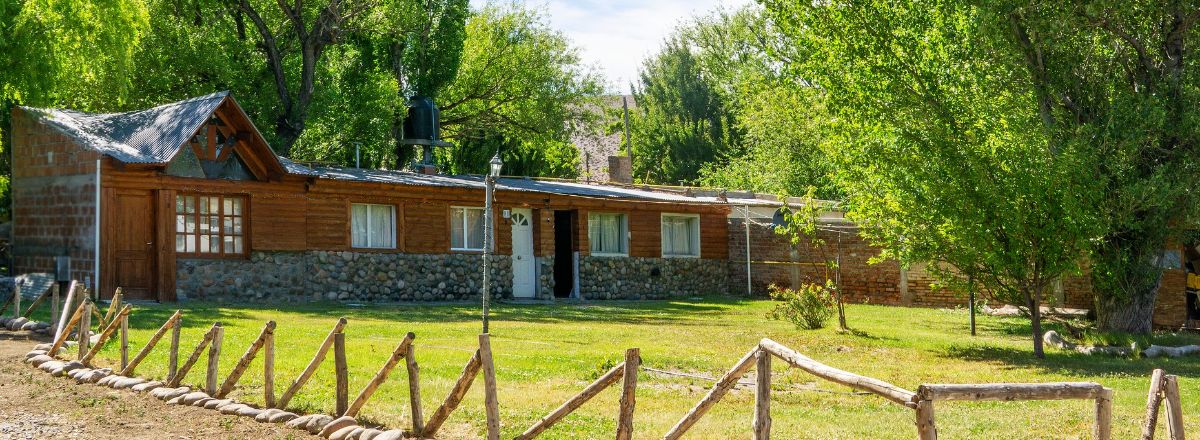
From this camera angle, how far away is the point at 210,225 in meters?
24.5

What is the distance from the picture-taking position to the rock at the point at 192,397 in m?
12.1

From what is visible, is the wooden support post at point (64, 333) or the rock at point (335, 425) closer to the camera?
the rock at point (335, 425)

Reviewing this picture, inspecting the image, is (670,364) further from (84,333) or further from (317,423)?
(84,333)

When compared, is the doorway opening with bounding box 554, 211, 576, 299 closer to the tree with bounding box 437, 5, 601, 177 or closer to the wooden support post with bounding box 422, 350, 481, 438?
the tree with bounding box 437, 5, 601, 177

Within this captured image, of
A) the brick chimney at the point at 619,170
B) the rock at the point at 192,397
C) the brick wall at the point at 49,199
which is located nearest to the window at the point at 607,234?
the brick chimney at the point at 619,170

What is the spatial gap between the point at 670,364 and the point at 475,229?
14.8m

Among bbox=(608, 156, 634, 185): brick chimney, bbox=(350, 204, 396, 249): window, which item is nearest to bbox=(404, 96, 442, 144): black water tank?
bbox=(608, 156, 634, 185): brick chimney

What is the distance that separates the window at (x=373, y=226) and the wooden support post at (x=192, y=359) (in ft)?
46.4

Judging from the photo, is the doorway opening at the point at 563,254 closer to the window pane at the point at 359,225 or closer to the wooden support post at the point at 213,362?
the window pane at the point at 359,225

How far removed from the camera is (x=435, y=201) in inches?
1112

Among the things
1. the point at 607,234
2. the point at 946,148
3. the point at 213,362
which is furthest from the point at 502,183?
the point at 213,362

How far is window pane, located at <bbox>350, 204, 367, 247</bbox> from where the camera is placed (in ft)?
88.9

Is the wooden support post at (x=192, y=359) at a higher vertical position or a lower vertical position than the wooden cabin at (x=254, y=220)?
lower

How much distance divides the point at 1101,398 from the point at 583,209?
23.1 metres
